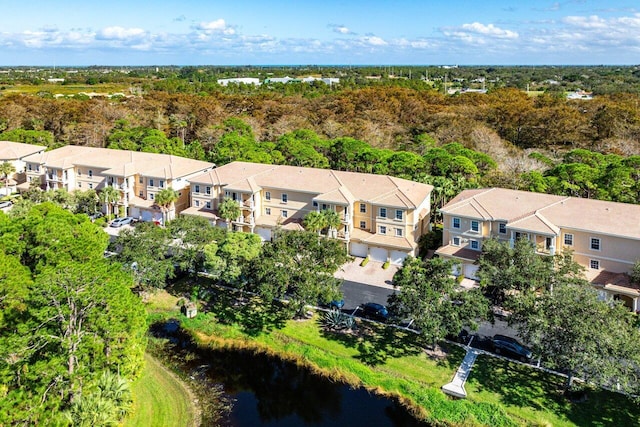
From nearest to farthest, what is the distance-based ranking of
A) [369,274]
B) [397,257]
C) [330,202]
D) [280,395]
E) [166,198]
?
[280,395]
[369,274]
[397,257]
[330,202]
[166,198]

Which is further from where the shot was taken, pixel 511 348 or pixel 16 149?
pixel 16 149

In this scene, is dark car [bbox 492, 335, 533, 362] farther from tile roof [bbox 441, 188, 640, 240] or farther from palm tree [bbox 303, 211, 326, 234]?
palm tree [bbox 303, 211, 326, 234]

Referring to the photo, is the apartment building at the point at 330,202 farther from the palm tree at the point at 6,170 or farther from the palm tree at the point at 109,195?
the palm tree at the point at 6,170

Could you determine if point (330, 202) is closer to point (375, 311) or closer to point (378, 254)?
point (378, 254)

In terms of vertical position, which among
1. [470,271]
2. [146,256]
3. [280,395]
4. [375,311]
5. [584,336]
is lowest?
Answer: [280,395]

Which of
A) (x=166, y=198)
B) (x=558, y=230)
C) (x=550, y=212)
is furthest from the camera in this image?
(x=166, y=198)

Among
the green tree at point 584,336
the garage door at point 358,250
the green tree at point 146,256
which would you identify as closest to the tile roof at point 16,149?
the green tree at point 146,256

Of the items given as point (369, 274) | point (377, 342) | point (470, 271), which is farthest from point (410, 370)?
point (470, 271)
